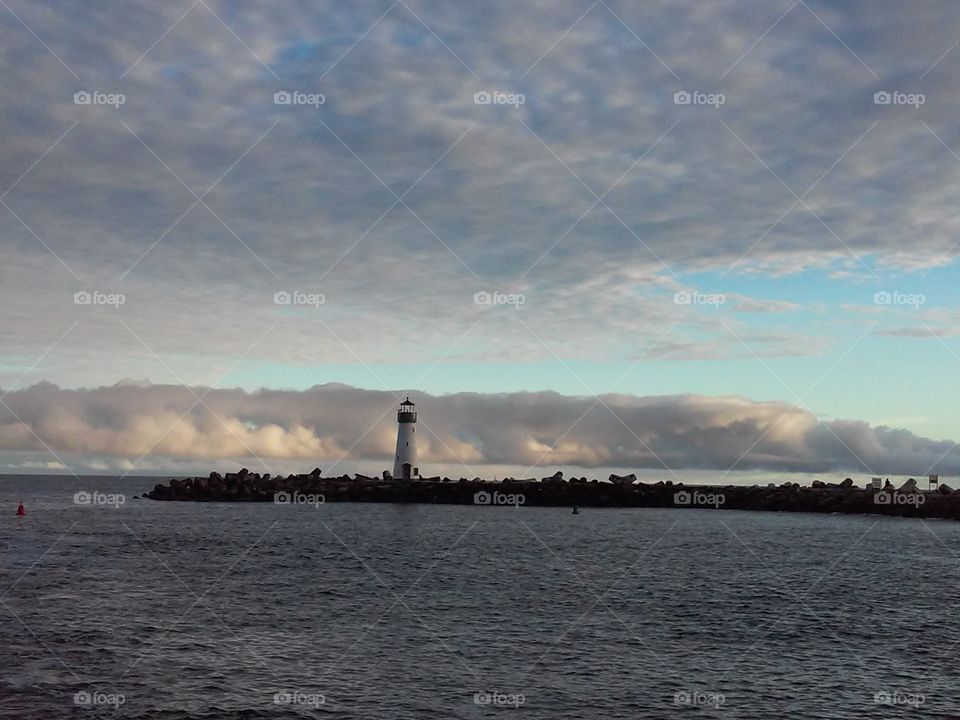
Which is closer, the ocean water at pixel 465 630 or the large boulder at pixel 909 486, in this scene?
the ocean water at pixel 465 630

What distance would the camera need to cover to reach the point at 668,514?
4729 inches

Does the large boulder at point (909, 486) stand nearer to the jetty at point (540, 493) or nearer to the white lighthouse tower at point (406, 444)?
the jetty at point (540, 493)

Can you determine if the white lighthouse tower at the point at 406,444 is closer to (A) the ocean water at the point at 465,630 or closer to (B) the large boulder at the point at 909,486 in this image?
(A) the ocean water at the point at 465,630

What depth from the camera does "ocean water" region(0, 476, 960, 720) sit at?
25.1m

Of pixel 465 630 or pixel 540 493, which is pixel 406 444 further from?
pixel 465 630

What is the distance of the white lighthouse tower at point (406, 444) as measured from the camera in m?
117

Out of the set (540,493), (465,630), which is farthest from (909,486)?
(465,630)

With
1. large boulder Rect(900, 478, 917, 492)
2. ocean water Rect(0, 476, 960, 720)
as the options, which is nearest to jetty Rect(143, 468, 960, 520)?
large boulder Rect(900, 478, 917, 492)

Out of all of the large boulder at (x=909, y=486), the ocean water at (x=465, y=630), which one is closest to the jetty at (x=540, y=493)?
the large boulder at (x=909, y=486)

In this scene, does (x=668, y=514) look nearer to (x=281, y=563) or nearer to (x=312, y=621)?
(x=281, y=563)

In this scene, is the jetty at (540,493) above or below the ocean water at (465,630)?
above

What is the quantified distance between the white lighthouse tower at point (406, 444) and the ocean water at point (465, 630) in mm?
47015

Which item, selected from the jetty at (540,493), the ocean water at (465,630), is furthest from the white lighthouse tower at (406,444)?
the ocean water at (465,630)

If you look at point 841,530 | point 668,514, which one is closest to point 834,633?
point 841,530
